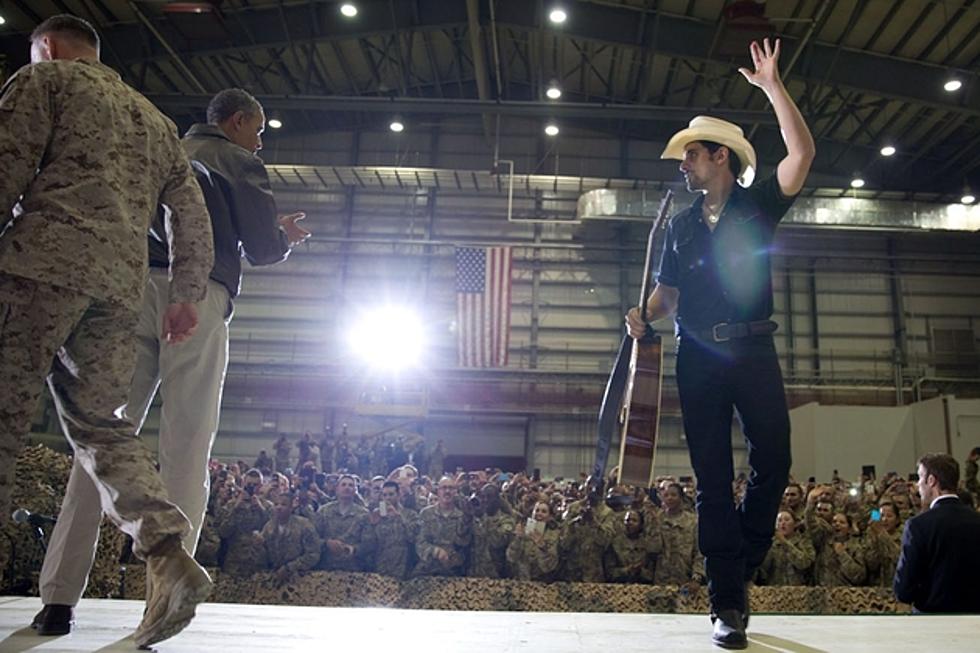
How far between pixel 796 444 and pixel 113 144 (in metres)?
15.3

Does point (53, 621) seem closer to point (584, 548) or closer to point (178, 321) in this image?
point (178, 321)

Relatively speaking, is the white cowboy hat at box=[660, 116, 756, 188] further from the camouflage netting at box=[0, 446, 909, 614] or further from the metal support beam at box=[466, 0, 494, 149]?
the metal support beam at box=[466, 0, 494, 149]

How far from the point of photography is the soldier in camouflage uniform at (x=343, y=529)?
6500 millimetres

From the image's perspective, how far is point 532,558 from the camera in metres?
6.38

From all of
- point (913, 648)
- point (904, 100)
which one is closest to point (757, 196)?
point (913, 648)

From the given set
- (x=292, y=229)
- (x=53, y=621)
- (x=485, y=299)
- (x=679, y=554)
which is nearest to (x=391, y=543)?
(x=679, y=554)

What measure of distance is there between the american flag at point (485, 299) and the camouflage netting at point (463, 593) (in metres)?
9.27

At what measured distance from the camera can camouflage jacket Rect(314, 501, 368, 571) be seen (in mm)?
6504

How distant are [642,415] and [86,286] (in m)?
1.66

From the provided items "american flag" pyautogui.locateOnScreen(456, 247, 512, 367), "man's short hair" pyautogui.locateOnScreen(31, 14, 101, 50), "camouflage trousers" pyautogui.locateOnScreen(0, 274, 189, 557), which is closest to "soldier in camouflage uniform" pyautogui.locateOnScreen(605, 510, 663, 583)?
"camouflage trousers" pyautogui.locateOnScreen(0, 274, 189, 557)

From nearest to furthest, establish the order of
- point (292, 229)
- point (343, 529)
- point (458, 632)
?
point (458, 632) < point (292, 229) < point (343, 529)

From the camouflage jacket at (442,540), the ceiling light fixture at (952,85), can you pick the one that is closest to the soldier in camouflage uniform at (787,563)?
the camouflage jacket at (442,540)

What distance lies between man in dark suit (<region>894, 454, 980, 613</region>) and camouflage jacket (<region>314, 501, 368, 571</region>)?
4165 millimetres

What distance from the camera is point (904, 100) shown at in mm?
13305
